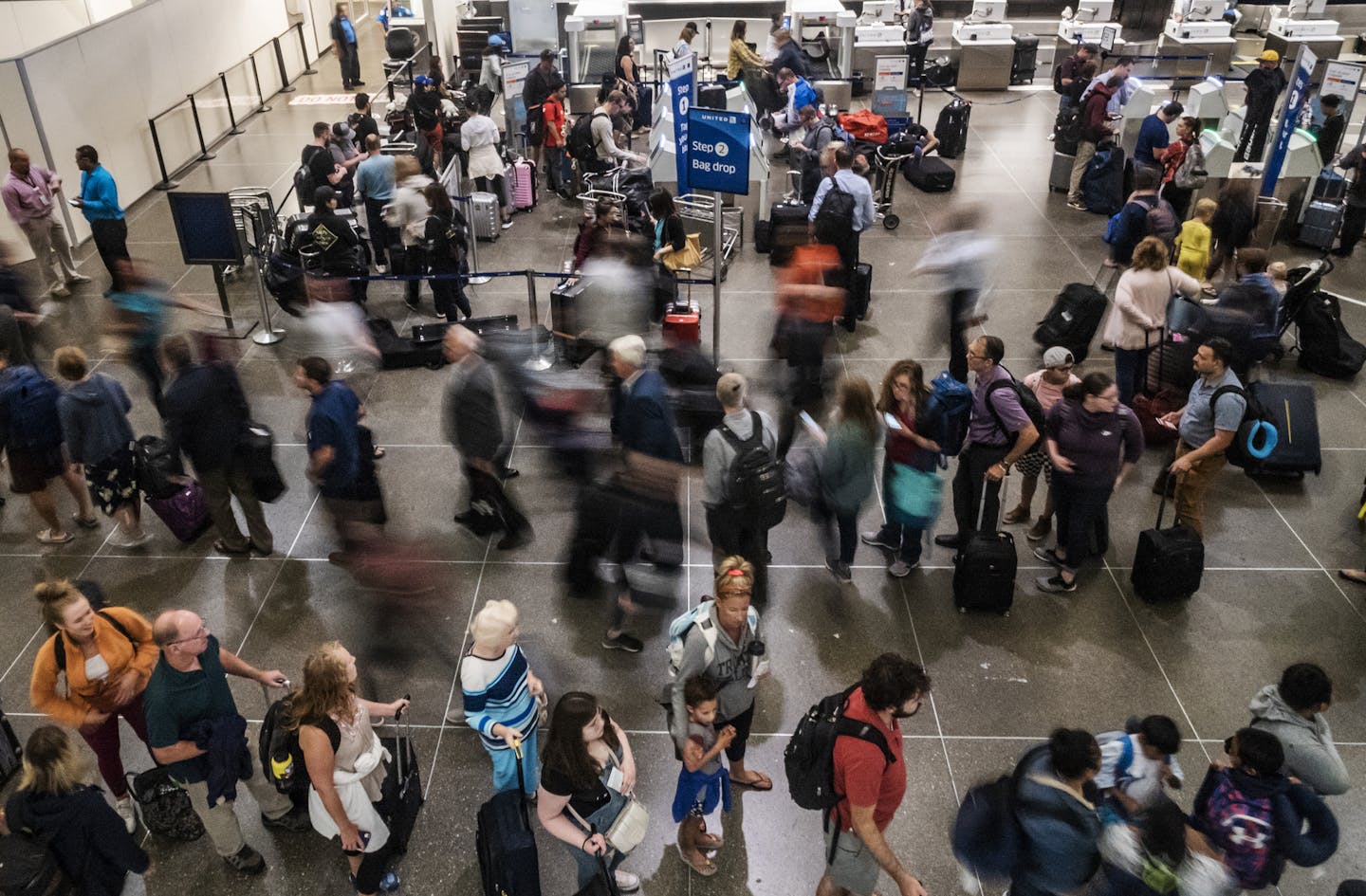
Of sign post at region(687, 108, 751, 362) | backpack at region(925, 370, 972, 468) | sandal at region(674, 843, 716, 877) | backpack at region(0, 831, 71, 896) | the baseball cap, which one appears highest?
sign post at region(687, 108, 751, 362)

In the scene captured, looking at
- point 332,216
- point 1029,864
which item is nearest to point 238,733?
point 1029,864

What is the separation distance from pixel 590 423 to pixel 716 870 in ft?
12.7

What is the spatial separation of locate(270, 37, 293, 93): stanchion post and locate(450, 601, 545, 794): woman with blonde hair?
18163 mm

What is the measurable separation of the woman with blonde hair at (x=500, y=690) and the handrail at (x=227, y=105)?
41.5ft

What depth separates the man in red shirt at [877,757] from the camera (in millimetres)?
3893

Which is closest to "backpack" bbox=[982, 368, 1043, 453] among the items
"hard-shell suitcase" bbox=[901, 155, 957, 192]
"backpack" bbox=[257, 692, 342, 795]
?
"backpack" bbox=[257, 692, 342, 795]

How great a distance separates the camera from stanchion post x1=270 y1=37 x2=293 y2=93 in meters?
19.6

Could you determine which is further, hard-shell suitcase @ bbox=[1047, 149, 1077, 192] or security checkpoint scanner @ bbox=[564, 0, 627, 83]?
security checkpoint scanner @ bbox=[564, 0, 627, 83]

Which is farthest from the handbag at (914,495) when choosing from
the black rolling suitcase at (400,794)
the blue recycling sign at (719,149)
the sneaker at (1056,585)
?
the blue recycling sign at (719,149)

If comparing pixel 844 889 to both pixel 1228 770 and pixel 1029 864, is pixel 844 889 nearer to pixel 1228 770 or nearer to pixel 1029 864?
pixel 1029 864

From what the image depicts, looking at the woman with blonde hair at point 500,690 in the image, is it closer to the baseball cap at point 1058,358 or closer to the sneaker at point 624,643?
the sneaker at point 624,643

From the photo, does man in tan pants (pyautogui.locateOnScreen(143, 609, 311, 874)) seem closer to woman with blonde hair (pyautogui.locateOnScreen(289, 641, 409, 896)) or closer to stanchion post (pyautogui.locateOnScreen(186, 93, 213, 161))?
woman with blonde hair (pyautogui.locateOnScreen(289, 641, 409, 896))

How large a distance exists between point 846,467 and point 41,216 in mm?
8644

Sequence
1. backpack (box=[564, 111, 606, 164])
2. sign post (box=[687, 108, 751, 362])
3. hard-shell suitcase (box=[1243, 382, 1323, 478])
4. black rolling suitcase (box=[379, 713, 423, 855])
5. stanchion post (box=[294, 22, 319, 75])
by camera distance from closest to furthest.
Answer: black rolling suitcase (box=[379, 713, 423, 855]) < hard-shell suitcase (box=[1243, 382, 1323, 478]) < sign post (box=[687, 108, 751, 362]) < backpack (box=[564, 111, 606, 164]) < stanchion post (box=[294, 22, 319, 75])
